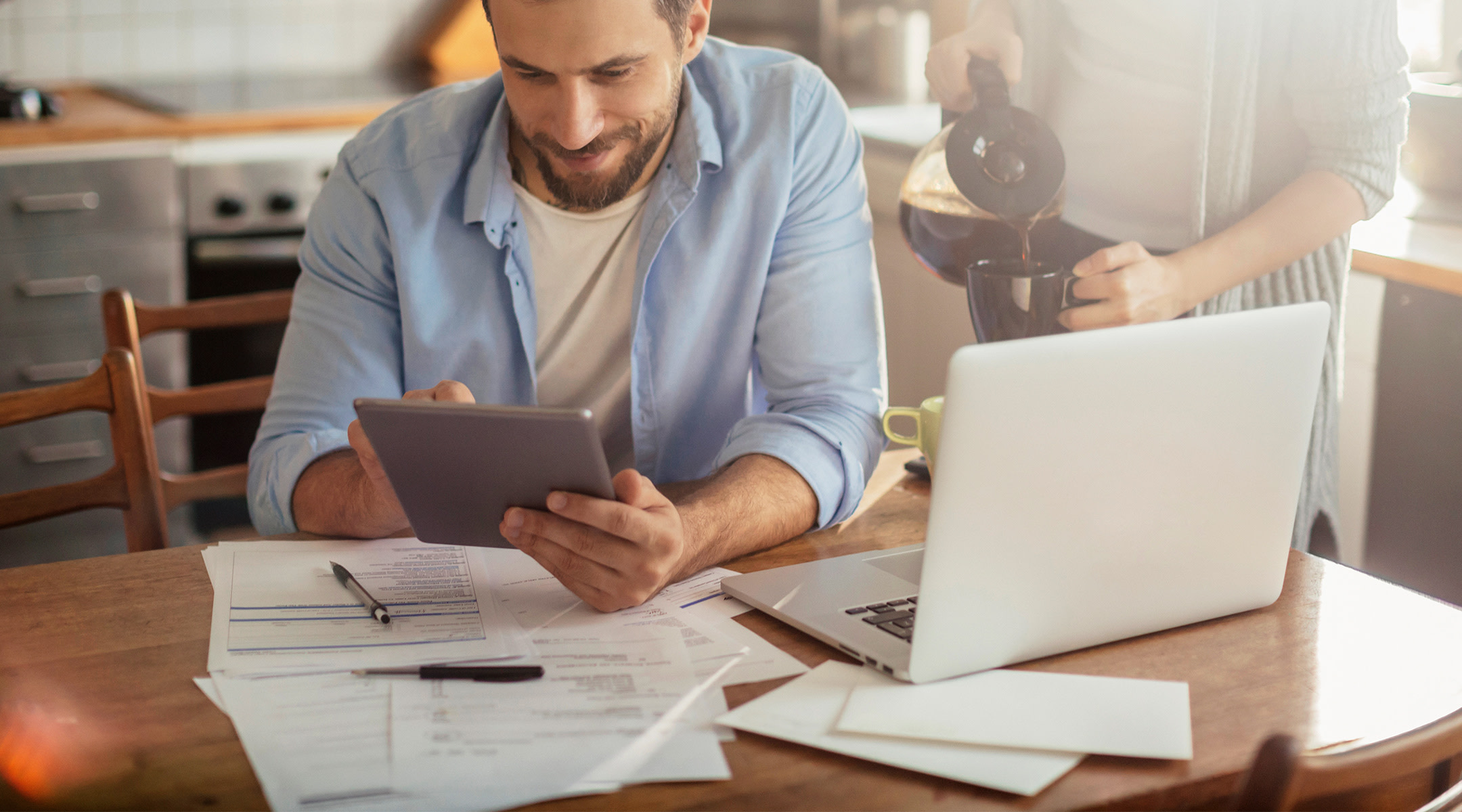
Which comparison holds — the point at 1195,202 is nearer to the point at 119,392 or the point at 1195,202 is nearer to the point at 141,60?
the point at 119,392

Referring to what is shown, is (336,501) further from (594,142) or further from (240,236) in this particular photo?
(240,236)

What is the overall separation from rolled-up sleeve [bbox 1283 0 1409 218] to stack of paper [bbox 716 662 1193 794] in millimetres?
712

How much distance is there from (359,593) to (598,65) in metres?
0.57

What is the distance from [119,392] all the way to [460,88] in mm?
537

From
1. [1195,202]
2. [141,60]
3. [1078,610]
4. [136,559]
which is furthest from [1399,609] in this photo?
[141,60]

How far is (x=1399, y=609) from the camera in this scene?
1013mm

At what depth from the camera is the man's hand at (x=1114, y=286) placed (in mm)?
1152

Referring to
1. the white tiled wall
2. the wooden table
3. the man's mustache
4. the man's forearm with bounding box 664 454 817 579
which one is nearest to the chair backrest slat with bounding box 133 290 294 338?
the man's mustache

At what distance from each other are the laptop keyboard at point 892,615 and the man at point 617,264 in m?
0.21

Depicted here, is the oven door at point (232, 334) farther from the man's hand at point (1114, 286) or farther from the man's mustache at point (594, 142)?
the man's hand at point (1114, 286)

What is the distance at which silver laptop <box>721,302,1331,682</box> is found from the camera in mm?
809

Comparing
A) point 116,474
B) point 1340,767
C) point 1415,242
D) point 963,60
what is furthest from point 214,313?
point 1415,242

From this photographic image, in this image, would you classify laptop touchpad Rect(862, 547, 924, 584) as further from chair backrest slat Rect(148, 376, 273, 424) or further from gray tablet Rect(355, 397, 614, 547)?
chair backrest slat Rect(148, 376, 273, 424)

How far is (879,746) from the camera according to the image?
0.79m
